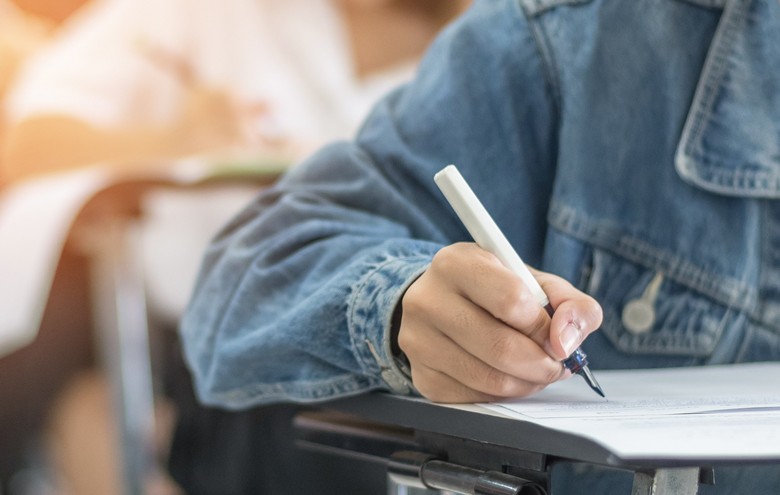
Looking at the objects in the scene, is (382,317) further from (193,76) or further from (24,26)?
(24,26)

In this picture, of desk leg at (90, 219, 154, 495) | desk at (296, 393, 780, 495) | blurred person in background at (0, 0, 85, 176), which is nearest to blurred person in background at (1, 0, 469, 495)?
desk leg at (90, 219, 154, 495)

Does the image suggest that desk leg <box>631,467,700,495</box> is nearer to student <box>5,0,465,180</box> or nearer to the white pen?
the white pen

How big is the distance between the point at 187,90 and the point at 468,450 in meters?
1.60

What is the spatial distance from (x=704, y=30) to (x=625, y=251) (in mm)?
161

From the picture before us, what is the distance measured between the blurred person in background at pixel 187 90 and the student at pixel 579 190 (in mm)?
991

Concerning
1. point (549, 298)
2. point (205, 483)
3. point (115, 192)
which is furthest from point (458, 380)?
point (115, 192)

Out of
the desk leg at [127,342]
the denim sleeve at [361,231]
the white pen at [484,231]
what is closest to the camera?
the white pen at [484,231]

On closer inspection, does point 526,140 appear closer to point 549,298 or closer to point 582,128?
point 582,128

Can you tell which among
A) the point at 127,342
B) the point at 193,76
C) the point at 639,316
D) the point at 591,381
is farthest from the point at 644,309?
the point at 193,76

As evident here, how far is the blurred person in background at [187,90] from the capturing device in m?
1.71

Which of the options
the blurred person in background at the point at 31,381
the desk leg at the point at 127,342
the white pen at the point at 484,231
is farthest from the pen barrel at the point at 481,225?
the blurred person in background at the point at 31,381

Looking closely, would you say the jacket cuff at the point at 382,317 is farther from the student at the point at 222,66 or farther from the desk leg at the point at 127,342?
the student at the point at 222,66

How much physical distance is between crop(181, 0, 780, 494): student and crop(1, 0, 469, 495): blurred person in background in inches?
39.0

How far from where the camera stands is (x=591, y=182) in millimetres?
Result: 669
